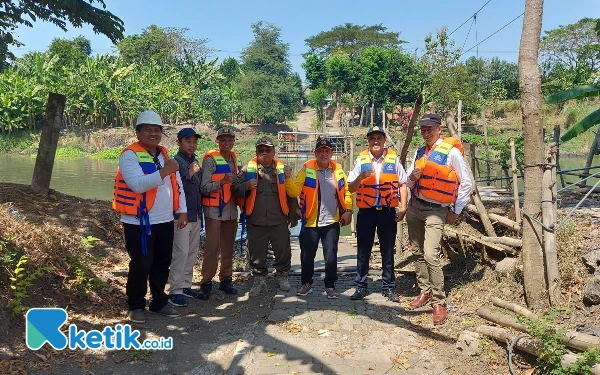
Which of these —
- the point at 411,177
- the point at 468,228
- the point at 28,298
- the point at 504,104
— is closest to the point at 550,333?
the point at 411,177

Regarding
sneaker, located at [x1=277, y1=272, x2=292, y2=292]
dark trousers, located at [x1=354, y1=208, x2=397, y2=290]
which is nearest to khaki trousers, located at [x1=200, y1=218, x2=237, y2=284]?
sneaker, located at [x1=277, y1=272, x2=292, y2=292]

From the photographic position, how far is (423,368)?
364cm

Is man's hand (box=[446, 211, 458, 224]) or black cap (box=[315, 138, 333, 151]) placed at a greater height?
black cap (box=[315, 138, 333, 151])

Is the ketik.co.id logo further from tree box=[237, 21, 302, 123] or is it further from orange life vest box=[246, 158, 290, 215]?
tree box=[237, 21, 302, 123]

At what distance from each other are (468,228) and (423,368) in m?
3.03

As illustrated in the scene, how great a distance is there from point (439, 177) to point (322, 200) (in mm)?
1240

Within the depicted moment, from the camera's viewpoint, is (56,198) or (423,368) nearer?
(423,368)

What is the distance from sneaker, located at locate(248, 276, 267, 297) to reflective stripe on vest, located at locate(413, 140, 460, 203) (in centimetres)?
208

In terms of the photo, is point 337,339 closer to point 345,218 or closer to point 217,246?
point 345,218

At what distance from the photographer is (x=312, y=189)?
5.02 meters

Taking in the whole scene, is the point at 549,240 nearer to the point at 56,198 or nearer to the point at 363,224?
the point at 363,224

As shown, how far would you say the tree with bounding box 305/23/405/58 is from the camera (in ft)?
171

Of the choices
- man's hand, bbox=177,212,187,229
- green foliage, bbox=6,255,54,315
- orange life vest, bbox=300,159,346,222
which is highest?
orange life vest, bbox=300,159,346,222

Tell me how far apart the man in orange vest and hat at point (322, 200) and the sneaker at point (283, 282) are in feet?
1.52
